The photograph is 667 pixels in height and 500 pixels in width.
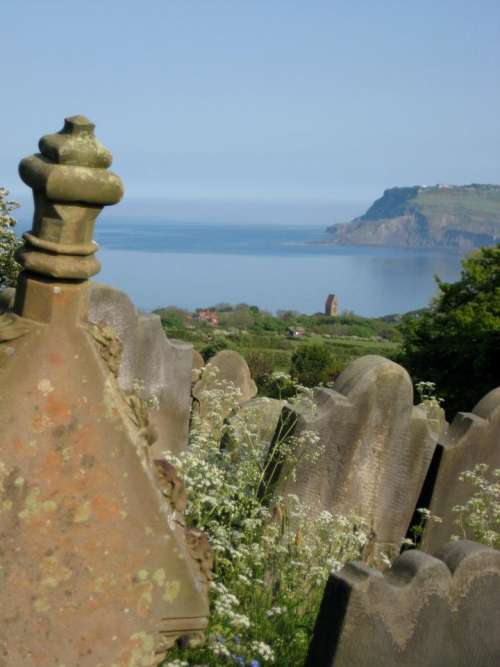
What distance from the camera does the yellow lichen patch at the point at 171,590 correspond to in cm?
366

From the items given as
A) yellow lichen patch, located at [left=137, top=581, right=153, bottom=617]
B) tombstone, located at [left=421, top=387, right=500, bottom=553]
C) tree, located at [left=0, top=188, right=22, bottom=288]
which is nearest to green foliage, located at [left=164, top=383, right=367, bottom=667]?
yellow lichen patch, located at [left=137, top=581, right=153, bottom=617]

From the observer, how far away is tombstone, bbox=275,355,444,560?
7605 mm

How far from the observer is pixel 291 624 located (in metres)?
5.05

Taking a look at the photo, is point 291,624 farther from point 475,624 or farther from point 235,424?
point 235,424

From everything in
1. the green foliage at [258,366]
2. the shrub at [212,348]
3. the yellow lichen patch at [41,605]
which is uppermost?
the yellow lichen patch at [41,605]

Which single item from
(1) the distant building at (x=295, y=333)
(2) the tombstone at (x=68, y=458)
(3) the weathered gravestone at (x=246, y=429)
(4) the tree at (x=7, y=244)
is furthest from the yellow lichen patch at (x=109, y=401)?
(1) the distant building at (x=295, y=333)

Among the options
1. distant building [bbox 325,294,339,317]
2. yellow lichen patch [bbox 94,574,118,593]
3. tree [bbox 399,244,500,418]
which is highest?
yellow lichen patch [bbox 94,574,118,593]

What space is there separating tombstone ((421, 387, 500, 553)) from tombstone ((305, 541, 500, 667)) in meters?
3.68

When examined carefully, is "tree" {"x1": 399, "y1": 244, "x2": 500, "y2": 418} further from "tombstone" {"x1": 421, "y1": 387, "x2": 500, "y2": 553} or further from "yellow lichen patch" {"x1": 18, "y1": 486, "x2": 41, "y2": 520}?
"yellow lichen patch" {"x1": 18, "y1": 486, "x2": 41, "y2": 520}

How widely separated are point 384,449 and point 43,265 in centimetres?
513

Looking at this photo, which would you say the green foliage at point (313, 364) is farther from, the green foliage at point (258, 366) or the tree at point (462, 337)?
the tree at point (462, 337)

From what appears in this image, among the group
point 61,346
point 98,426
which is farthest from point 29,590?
point 61,346

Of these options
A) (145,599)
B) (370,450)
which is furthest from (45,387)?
(370,450)

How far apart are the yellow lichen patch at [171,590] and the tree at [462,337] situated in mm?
19783
